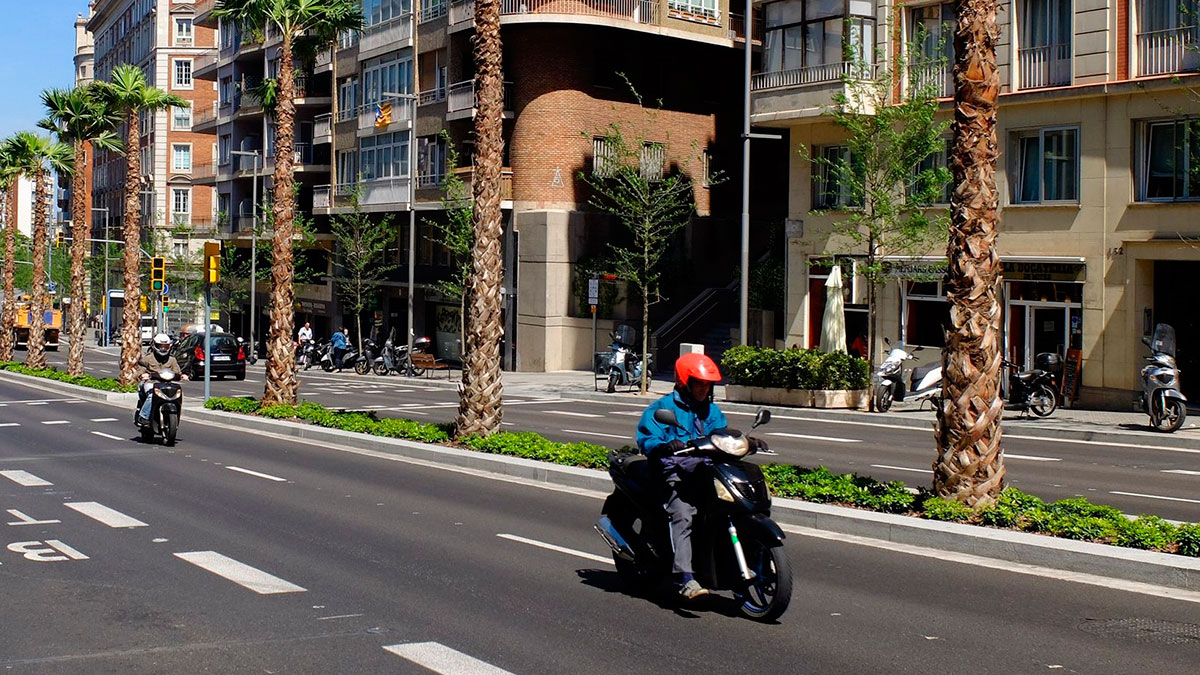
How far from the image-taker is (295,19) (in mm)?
29188

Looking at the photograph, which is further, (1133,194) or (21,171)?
(21,171)

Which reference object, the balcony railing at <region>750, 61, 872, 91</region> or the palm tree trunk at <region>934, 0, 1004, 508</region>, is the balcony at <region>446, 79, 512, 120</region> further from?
the palm tree trunk at <region>934, 0, 1004, 508</region>

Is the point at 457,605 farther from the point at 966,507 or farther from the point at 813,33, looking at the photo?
the point at 813,33

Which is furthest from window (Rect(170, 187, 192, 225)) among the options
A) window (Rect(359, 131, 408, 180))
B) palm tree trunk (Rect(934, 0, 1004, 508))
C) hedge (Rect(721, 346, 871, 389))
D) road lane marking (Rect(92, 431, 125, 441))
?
palm tree trunk (Rect(934, 0, 1004, 508))

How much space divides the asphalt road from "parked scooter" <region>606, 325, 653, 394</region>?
2301 cm

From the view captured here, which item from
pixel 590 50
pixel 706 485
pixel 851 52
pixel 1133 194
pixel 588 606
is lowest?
pixel 588 606

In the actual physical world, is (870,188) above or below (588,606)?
above

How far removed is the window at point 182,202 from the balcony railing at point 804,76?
219ft

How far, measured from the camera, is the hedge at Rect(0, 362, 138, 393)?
35156 millimetres

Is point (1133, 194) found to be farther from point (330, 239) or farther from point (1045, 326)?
point (330, 239)

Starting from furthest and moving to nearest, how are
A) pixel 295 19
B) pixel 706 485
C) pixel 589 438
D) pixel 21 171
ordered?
pixel 21 171
pixel 295 19
pixel 589 438
pixel 706 485

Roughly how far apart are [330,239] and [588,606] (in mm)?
57093

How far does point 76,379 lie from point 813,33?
2218 centimetres

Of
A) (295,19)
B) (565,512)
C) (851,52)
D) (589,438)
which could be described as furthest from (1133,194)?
(565,512)
